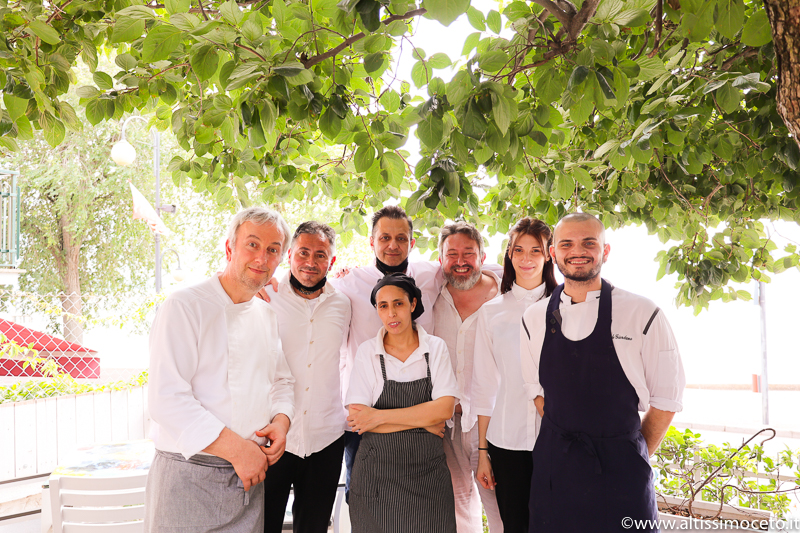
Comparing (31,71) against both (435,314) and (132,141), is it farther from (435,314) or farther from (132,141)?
(132,141)

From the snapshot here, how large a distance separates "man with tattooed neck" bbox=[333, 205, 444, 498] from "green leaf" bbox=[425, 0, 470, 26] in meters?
1.67

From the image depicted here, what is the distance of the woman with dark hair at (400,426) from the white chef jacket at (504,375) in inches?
8.9

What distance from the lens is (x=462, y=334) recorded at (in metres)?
2.74

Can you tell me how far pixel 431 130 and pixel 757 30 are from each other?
2.68ft

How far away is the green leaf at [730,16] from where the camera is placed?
117 centimetres

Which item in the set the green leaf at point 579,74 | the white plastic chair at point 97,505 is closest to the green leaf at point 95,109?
the green leaf at point 579,74

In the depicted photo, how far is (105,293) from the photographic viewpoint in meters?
14.0

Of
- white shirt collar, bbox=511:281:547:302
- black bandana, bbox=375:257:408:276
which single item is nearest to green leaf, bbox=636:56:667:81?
white shirt collar, bbox=511:281:547:302

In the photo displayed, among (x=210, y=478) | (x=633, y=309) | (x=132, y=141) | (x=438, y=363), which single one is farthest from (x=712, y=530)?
(x=132, y=141)

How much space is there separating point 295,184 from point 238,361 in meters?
1.51

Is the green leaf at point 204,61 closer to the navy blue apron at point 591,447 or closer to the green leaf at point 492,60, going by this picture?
the green leaf at point 492,60

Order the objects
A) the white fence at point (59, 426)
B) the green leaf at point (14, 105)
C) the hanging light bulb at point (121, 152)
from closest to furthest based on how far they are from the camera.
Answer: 1. the green leaf at point (14, 105)
2. the white fence at point (59, 426)
3. the hanging light bulb at point (121, 152)

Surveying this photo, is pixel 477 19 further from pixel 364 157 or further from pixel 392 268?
pixel 392 268

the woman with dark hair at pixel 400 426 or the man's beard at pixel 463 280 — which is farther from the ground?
the man's beard at pixel 463 280
